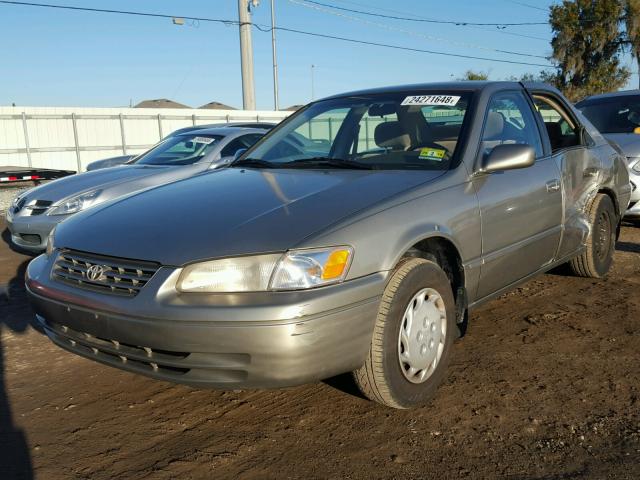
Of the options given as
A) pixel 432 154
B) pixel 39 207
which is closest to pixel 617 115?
pixel 432 154

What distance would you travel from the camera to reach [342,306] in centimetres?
242

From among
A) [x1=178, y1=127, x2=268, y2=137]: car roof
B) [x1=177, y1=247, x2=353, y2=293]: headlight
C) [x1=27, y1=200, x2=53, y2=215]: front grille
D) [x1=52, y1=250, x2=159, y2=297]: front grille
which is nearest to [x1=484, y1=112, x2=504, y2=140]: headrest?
[x1=177, y1=247, x2=353, y2=293]: headlight

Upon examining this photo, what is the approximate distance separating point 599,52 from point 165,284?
37834mm

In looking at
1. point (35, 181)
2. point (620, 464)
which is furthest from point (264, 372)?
→ point (35, 181)

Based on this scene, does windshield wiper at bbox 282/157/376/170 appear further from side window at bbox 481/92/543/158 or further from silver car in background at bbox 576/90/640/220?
silver car in background at bbox 576/90/640/220

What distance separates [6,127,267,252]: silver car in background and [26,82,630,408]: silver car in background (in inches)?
99.6

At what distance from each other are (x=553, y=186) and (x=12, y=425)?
347 centimetres

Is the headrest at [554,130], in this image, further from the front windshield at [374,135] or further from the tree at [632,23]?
the tree at [632,23]

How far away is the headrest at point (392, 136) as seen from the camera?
3621 mm

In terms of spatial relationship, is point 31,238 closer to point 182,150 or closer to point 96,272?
point 182,150

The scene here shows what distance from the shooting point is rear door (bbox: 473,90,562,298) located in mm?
3355

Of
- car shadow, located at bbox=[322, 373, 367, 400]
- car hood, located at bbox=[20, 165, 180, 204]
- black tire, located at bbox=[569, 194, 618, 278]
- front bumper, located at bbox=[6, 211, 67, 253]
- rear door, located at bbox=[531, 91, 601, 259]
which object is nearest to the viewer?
car shadow, located at bbox=[322, 373, 367, 400]

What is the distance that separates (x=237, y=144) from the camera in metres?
7.24

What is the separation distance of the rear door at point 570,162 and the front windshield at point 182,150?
389cm
